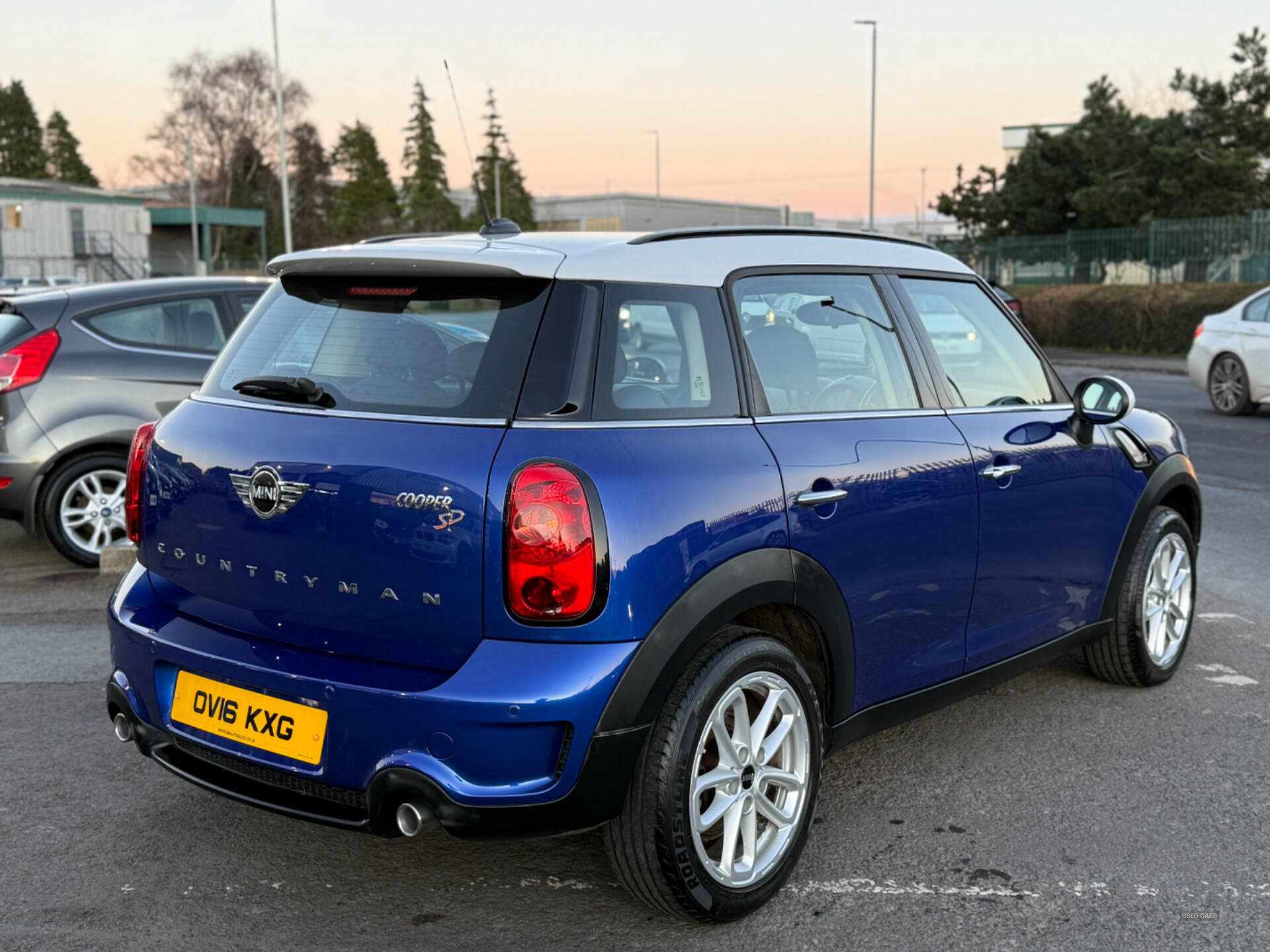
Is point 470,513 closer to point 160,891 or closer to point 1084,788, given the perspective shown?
point 160,891

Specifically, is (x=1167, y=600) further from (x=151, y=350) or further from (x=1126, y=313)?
(x=1126, y=313)

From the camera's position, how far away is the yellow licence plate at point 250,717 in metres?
3.02

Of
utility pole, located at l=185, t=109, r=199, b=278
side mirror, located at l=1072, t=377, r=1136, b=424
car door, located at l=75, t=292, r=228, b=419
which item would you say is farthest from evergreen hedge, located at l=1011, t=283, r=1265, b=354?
utility pole, located at l=185, t=109, r=199, b=278

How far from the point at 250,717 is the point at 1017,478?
94.2 inches

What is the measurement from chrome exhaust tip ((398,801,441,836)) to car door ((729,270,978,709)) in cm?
108

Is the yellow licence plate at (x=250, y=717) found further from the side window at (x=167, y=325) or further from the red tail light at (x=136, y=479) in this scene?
the side window at (x=167, y=325)

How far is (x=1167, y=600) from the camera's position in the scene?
17.0ft

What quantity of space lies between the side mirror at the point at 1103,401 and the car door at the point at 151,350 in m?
4.88

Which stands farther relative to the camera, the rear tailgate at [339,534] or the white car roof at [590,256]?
the white car roof at [590,256]

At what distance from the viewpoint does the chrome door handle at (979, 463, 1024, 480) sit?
3979mm

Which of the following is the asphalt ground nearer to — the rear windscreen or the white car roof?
the rear windscreen

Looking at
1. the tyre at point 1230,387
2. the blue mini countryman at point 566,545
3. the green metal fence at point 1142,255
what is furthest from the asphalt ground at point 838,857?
the green metal fence at point 1142,255

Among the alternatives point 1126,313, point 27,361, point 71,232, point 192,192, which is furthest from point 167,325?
point 192,192

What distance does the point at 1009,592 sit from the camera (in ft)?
13.6
